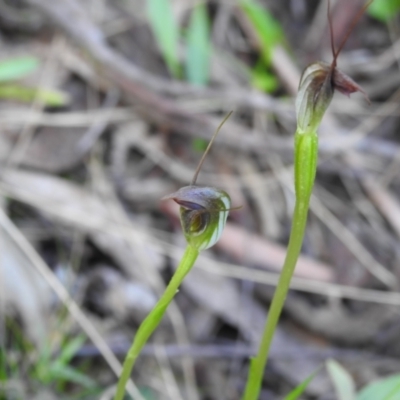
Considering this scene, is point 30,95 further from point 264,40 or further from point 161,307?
point 161,307

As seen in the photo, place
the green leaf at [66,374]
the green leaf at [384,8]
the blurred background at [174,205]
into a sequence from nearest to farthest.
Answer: the green leaf at [66,374]
the blurred background at [174,205]
the green leaf at [384,8]

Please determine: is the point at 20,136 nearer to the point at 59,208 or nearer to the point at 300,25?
the point at 59,208

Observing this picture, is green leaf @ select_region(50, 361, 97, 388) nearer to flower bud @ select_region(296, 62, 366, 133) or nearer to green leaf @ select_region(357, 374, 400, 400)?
green leaf @ select_region(357, 374, 400, 400)

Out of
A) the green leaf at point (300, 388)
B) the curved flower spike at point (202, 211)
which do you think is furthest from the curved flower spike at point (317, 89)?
the green leaf at point (300, 388)

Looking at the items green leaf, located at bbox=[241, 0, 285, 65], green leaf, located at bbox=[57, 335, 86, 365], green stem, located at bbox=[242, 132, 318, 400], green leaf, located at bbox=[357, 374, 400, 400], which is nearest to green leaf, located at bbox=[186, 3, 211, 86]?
green leaf, located at bbox=[241, 0, 285, 65]

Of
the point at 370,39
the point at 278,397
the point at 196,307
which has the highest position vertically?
the point at 370,39

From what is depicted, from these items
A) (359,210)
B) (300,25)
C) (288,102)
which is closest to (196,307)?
(359,210)

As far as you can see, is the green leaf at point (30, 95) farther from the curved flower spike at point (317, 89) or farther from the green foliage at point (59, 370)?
the curved flower spike at point (317, 89)
